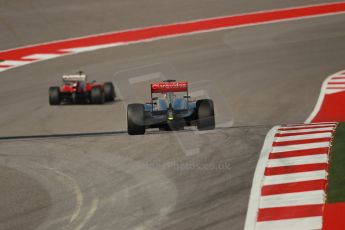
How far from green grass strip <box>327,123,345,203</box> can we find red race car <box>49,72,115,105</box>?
10.8m

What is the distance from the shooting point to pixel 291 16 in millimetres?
40312

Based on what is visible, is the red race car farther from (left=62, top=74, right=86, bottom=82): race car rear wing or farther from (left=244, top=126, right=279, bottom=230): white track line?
(left=244, top=126, right=279, bottom=230): white track line

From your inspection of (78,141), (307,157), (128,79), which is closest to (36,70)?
(128,79)

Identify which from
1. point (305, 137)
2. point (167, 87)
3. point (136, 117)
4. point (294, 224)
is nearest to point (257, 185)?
point (294, 224)

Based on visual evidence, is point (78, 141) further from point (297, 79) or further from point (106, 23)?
point (106, 23)

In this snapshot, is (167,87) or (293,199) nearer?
(293,199)

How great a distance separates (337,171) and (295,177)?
682 mm

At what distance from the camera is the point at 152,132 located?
18.8 metres

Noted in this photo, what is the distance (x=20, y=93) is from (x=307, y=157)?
16.0m

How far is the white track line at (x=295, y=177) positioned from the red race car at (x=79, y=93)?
509 inches

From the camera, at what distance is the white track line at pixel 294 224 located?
1069cm

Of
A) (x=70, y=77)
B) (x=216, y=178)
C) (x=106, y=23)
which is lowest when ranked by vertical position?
(x=216, y=178)

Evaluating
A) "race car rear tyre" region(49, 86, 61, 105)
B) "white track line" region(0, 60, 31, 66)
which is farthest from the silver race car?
"white track line" region(0, 60, 31, 66)

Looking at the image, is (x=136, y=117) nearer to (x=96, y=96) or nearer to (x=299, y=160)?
(x=299, y=160)
